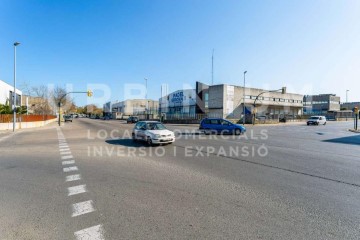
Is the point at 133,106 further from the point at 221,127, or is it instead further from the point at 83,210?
the point at 83,210

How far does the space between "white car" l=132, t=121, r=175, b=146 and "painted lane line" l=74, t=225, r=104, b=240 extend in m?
8.41

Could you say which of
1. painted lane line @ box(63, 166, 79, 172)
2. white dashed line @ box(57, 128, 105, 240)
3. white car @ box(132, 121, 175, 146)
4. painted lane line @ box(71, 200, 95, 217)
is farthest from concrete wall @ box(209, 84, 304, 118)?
painted lane line @ box(71, 200, 95, 217)

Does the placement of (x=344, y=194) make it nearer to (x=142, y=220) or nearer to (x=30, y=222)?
(x=142, y=220)

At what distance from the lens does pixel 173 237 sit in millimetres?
3027

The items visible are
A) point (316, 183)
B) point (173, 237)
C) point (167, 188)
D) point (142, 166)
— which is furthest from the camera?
point (142, 166)

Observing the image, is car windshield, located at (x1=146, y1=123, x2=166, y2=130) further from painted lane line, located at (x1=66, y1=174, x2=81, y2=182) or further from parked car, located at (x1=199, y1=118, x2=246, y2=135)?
parked car, located at (x1=199, y1=118, x2=246, y2=135)

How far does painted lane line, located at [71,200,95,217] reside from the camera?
3777 mm

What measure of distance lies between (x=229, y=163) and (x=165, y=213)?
4435 mm

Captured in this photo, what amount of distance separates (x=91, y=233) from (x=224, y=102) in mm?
41431

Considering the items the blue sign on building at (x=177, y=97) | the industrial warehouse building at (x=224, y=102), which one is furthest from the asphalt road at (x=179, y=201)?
the blue sign on building at (x=177, y=97)

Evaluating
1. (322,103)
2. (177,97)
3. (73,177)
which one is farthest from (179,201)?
(322,103)

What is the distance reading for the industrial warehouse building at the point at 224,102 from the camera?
43.6m

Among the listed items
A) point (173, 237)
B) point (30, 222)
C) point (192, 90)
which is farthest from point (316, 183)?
point (192, 90)

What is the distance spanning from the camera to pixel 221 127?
1941 centimetres
